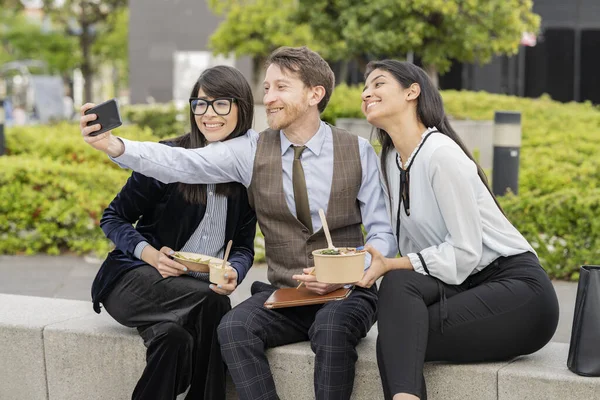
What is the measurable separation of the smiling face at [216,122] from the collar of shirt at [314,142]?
0.23 m

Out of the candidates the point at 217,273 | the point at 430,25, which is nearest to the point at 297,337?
the point at 217,273

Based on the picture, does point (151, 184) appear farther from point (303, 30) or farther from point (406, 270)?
point (303, 30)

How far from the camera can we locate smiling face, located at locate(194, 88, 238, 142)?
12.8 feet

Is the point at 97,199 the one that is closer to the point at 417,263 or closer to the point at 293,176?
the point at 293,176

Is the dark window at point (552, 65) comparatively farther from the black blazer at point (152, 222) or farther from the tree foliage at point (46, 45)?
the tree foliage at point (46, 45)

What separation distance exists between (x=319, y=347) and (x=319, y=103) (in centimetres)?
107

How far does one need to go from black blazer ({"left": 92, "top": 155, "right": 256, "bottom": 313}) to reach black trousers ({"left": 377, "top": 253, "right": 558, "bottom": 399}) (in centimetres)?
88

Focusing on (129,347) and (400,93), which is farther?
(129,347)

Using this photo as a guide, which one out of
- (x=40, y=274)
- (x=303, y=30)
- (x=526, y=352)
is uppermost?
(x=303, y=30)

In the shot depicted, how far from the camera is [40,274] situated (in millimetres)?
7070

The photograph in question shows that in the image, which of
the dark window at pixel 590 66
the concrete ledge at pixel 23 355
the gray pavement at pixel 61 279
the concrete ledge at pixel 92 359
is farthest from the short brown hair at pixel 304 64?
the dark window at pixel 590 66

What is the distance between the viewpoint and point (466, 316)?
3.33 m

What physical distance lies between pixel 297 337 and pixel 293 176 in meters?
0.67

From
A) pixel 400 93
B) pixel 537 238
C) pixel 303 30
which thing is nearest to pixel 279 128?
pixel 400 93
